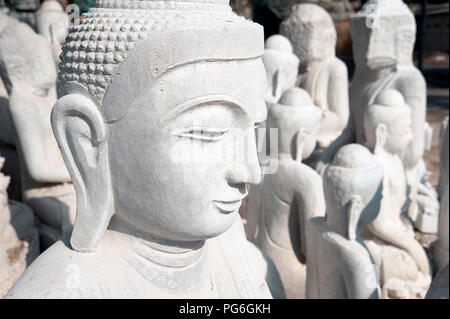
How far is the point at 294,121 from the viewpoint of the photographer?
269 centimetres

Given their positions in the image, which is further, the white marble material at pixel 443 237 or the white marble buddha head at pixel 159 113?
the white marble material at pixel 443 237

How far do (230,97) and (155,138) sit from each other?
207mm

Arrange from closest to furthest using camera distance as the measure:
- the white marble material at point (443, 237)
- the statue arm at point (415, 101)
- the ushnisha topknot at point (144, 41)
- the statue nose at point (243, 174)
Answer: the ushnisha topknot at point (144, 41), the statue nose at point (243, 174), the white marble material at point (443, 237), the statue arm at point (415, 101)

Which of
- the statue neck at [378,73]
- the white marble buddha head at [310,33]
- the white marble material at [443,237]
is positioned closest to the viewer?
the white marble material at [443,237]

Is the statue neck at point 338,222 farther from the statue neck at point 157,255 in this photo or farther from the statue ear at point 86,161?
the statue ear at point 86,161

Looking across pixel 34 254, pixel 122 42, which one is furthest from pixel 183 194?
pixel 34 254

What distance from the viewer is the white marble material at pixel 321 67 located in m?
4.81

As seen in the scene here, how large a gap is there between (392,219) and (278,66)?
5.66ft

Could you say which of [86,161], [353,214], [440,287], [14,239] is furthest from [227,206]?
[14,239]

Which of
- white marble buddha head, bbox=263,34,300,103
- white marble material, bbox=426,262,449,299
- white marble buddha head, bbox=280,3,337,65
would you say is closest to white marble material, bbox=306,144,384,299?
white marble material, bbox=426,262,449,299

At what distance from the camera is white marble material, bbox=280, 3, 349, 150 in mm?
4809

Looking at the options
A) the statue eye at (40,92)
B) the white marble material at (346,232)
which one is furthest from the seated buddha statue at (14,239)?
the white marble material at (346,232)

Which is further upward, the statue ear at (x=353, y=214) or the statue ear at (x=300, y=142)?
the statue ear at (x=300, y=142)
